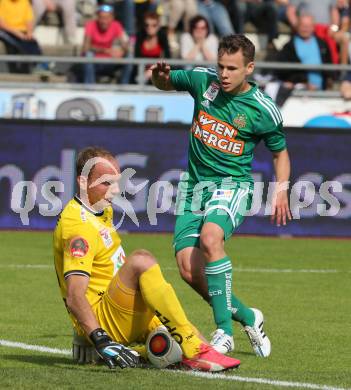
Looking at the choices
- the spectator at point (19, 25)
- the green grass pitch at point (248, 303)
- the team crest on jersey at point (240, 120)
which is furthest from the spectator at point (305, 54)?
the team crest on jersey at point (240, 120)

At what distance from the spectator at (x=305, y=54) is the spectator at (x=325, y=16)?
482 millimetres

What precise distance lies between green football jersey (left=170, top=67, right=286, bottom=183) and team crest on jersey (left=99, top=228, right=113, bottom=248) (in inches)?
53.1

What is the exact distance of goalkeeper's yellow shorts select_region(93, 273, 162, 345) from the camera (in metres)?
7.16

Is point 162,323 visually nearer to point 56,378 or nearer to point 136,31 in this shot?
point 56,378

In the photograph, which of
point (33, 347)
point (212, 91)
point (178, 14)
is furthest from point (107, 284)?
point (178, 14)

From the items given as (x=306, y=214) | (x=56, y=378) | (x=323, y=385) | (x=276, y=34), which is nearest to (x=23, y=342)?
(x=56, y=378)

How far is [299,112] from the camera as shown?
19.3m

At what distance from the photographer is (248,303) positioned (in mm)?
10945

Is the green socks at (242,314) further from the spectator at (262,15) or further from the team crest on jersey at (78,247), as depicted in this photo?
the spectator at (262,15)

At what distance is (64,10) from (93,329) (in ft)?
49.6

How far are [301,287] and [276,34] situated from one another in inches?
431

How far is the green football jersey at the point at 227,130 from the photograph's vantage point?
842 centimetres

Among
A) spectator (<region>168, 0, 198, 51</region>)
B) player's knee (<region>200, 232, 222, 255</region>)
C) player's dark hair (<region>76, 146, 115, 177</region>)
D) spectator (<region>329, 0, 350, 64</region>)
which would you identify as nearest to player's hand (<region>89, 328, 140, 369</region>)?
player's dark hair (<region>76, 146, 115, 177</region>)

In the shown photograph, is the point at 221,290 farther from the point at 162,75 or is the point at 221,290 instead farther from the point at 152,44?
the point at 152,44
